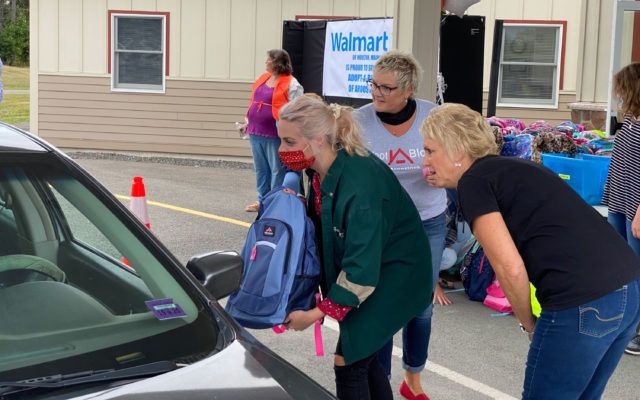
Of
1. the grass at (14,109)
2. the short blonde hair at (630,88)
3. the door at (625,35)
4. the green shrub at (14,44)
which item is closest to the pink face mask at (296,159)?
the short blonde hair at (630,88)

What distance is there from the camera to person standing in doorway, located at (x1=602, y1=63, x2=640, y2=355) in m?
5.75

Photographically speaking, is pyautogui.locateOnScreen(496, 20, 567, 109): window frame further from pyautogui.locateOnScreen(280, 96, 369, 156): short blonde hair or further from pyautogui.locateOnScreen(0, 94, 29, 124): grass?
pyautogui.locateOnScreen(0, 94, 29, 124): grass

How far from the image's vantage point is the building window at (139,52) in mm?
16375

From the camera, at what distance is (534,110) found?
51.5ft

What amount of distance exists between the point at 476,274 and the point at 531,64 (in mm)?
9348

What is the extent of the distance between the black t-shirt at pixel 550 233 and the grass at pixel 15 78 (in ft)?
123

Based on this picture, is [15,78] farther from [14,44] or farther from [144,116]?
[144,116]

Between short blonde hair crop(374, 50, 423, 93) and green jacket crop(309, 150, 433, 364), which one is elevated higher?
short blonde hair crop(374, 50, 423, 93)

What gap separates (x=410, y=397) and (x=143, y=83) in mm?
12356

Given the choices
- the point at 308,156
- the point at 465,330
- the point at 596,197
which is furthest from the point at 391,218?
the point at 596,197

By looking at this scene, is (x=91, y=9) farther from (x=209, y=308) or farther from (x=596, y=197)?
(x=209, y=308)

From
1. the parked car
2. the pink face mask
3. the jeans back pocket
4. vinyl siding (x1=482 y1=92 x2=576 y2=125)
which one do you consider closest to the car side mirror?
the parked car

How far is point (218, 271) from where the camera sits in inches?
128

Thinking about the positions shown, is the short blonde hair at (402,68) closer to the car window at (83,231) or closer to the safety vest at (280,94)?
the car window at (83,231)
